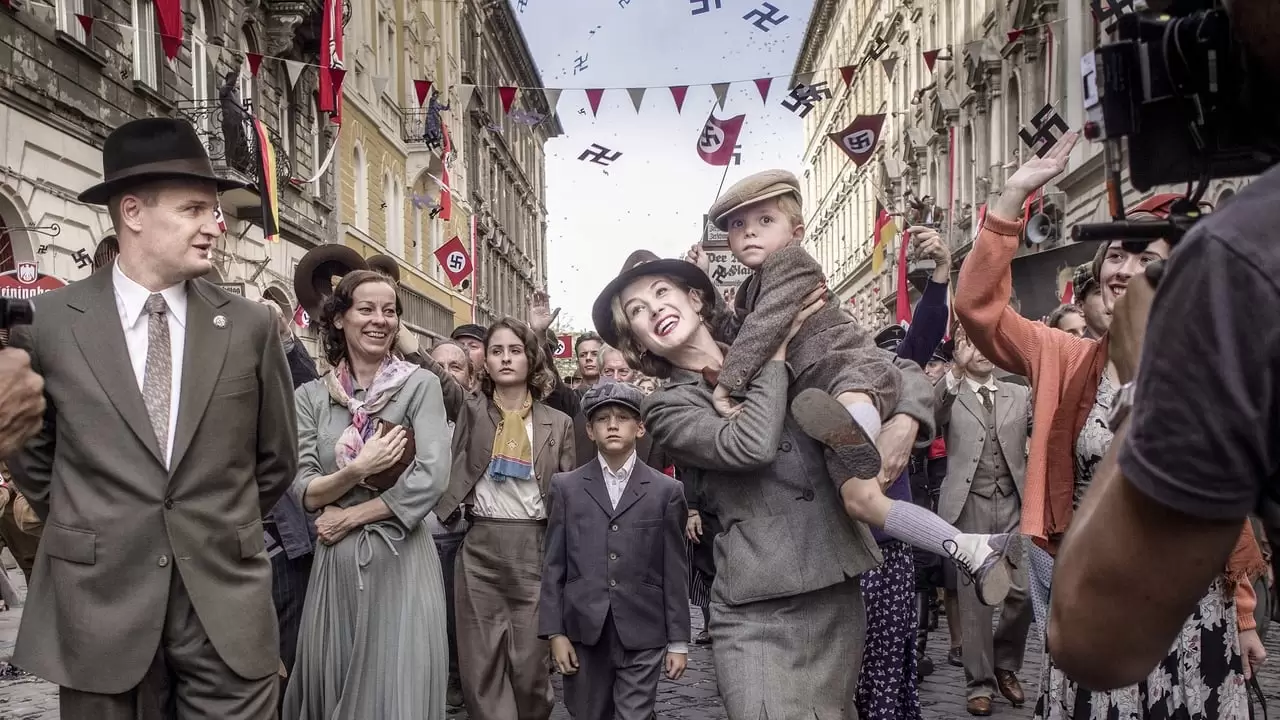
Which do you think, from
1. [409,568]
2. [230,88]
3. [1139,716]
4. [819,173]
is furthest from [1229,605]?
[819,173]

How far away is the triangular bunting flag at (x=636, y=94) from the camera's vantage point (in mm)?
14055

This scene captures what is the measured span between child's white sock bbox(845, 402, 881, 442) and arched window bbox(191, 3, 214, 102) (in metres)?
17.2

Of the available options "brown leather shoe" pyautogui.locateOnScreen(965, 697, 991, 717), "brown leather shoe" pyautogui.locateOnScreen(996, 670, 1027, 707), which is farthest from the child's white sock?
"brown leather shoe" pyautogui.locateOnScreen(996, 670, 1027, 707)

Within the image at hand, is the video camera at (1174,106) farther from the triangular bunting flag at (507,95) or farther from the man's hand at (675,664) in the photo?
the triangular bunting flag at (507,95)

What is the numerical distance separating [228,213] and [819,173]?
49.0m

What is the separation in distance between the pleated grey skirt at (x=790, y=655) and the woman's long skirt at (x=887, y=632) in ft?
6.70

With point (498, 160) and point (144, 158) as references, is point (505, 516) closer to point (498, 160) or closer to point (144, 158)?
point (144, 158)

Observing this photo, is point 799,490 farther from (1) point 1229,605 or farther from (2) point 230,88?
(2) point 230,88

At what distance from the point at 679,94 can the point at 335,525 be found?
33.9 ft

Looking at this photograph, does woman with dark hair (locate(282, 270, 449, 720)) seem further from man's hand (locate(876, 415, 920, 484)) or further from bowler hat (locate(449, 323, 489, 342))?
bowler hat (locate(449, 323, 489, 342))

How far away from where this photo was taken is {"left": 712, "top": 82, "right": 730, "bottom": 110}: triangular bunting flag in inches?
547

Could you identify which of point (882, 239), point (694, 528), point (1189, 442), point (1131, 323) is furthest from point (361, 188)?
point (1189, 442)

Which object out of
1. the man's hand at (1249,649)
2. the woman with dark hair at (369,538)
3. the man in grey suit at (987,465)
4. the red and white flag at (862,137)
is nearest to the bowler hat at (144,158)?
the woman with dark hair at (369,538)

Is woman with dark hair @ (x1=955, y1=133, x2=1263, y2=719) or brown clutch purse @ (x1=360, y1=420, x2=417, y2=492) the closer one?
woman with dark hair @ (x1=955, y1=133, x2=1263, y2=719)
